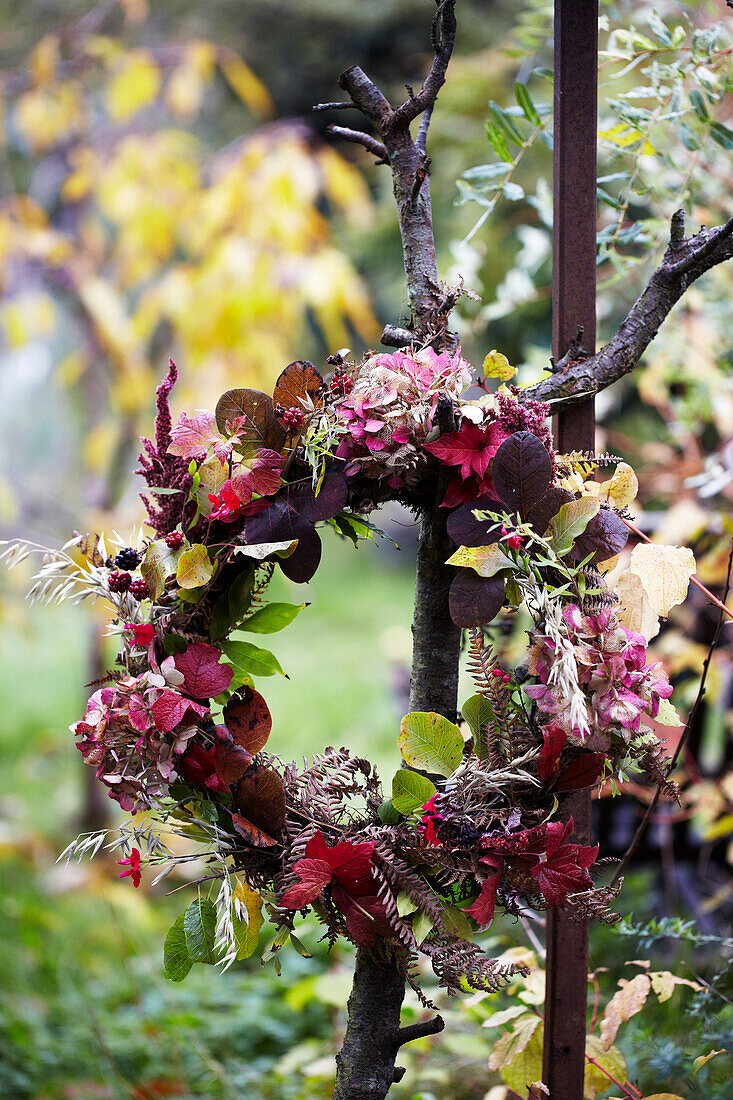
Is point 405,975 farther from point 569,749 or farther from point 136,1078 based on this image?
point 136,1078

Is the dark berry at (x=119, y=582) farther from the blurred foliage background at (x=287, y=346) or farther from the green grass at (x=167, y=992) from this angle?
the green grass at (x=167, y=992)

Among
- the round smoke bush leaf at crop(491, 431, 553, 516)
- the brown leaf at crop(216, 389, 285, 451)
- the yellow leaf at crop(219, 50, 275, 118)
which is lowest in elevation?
the round smoke bush leaf at crop(491, 431, 553, 516)

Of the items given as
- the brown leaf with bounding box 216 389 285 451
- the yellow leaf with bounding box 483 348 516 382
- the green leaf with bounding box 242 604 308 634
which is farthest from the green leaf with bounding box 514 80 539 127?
the green leaf with bounding box 242 604 308 634

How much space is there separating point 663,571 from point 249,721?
303 mm

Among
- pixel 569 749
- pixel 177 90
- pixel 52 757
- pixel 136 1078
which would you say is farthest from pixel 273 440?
pixel 52 757

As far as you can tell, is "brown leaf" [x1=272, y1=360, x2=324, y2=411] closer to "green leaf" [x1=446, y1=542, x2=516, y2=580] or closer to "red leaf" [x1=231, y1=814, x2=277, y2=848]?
"green leaf" [x1=446, y1=542, x2=516, y2=580]

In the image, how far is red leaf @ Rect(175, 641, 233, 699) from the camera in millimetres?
555

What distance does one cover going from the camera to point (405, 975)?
564 mm

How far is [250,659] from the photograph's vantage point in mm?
602

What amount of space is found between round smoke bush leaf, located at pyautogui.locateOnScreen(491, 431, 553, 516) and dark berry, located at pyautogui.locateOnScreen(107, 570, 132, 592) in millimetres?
260

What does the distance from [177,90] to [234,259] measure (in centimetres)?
42

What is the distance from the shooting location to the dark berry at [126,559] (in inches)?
23.0

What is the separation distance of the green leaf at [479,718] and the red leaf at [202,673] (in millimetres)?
165

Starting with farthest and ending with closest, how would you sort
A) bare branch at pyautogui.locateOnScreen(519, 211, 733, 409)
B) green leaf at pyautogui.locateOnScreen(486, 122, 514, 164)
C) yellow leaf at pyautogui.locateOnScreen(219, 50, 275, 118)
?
yellow leaf at pyautogui.locateOnScreen(219, 50, 275, 118)
green leaf at pyautogui.locateOnScreen(486, 122, 514, 164)
bare branch at pyautogui.locateOnScreen(519, 211, 733, 409)
